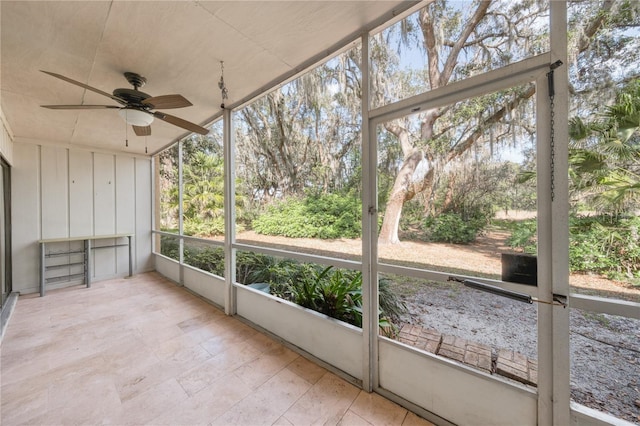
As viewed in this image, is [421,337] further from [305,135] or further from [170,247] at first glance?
[170,247]

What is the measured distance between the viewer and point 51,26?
164 cm

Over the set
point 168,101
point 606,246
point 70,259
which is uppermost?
point 168,101

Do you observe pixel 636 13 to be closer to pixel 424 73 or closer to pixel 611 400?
pixel 424 73

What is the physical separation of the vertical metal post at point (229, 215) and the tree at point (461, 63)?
2.02 meters

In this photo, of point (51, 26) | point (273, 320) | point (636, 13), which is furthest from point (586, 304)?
point (51, 26)

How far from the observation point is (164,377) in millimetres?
1953

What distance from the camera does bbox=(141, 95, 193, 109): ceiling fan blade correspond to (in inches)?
70.7

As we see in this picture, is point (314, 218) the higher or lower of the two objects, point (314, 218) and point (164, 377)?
the higher

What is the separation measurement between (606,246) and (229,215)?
10.5ft

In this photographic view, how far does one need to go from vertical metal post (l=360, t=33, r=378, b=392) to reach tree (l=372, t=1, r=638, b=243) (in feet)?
0.35

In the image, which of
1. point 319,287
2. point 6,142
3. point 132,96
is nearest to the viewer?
point 132,96

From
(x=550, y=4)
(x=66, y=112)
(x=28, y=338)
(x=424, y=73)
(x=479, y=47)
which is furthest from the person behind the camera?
(x=66, y=112)

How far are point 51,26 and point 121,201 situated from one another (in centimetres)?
418

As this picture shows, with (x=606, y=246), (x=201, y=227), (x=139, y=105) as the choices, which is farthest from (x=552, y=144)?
(x=201, y=227)
